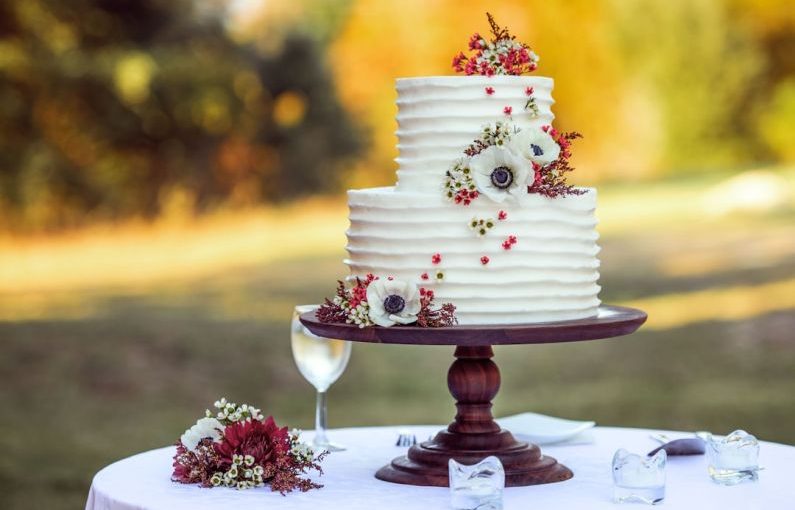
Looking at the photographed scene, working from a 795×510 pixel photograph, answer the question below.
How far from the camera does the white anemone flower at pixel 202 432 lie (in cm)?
298

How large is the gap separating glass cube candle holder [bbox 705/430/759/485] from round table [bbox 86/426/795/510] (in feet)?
0.09

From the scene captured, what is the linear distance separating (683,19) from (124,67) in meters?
4.11

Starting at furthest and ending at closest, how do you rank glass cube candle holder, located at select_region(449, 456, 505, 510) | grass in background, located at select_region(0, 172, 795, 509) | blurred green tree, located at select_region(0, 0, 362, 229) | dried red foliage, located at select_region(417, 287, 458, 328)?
blurred green tree, located at select_region(0, 0, 362, 229), grass in background, located at select_region(0, 172, 795, 509), dried red foliage, located at select_region(417, 287, 458, 328), glass cube candle holder, located at select_region(449, 456, 505, 510)

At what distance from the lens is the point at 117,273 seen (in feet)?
32.5

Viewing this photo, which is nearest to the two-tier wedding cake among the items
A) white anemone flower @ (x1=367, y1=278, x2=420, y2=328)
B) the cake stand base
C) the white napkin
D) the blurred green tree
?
white anemone flower @ (x1=367, y1=278, x2=420, y2=328)

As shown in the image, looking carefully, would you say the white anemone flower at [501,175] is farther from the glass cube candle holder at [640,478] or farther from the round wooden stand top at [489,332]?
the glass cube candle holder at [640,478]

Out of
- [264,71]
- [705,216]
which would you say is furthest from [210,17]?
[705,216]

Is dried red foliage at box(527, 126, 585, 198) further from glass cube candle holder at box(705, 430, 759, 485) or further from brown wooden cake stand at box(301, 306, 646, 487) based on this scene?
glass cube candle holder at box(705, 430, 759, 485)

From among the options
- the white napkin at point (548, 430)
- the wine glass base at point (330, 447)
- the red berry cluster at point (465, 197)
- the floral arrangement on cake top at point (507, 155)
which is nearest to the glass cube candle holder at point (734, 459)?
the white napkin at point (548, 430)

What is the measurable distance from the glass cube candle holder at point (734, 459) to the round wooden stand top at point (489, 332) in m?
0.32

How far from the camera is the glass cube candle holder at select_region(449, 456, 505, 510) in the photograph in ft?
8.70

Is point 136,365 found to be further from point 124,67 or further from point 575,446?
point 575,446

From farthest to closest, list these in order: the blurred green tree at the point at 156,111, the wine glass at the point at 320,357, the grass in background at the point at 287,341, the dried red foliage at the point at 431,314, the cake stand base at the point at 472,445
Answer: the blurred green tree at the point at 156,111
the grass in background at the point at 287,341
the wine glass at the point at 320,357
the cake stand base at the point at 472,445
the dried red foliage at the point at 431,314

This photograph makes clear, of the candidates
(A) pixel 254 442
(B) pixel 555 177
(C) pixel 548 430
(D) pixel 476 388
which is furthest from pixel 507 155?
(C) pixel 548 430
